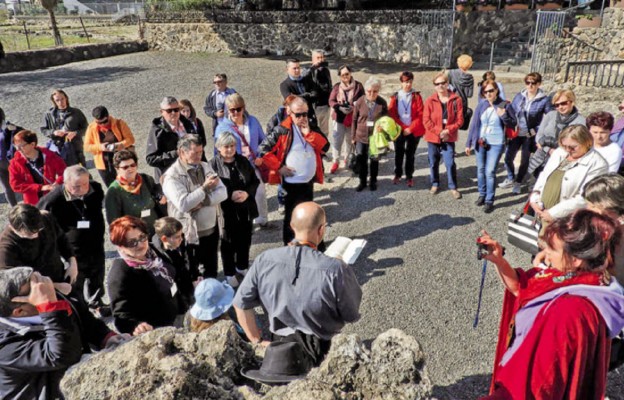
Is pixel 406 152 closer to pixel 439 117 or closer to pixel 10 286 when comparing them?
pixel 439 117

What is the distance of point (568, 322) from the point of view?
2.22 meters

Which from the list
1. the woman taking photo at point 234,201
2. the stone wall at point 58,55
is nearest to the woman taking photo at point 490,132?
the woman taking photo at point 234,201

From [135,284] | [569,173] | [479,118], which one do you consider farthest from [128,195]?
[479,118]

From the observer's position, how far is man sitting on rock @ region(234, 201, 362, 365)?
261cm

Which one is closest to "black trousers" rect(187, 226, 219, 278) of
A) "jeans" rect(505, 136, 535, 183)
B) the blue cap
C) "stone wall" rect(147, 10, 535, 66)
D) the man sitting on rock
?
the blue cap

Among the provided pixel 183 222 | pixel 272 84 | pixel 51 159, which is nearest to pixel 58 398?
pixel 183 222

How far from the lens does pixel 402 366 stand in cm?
175

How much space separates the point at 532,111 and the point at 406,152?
1.89 meters

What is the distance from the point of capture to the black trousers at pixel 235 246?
4.96 m

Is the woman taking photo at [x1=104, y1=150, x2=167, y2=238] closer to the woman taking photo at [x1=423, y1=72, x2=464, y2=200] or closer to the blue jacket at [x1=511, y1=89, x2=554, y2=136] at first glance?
the woman taking photo at [x1=423, y1=72, x2=464, y2=200]

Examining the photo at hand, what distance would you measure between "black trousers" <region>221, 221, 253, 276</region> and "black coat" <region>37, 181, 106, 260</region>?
126 centimetres

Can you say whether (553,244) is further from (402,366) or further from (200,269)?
(200,269)

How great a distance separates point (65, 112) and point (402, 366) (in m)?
6.81

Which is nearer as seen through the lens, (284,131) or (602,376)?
(602,376)
